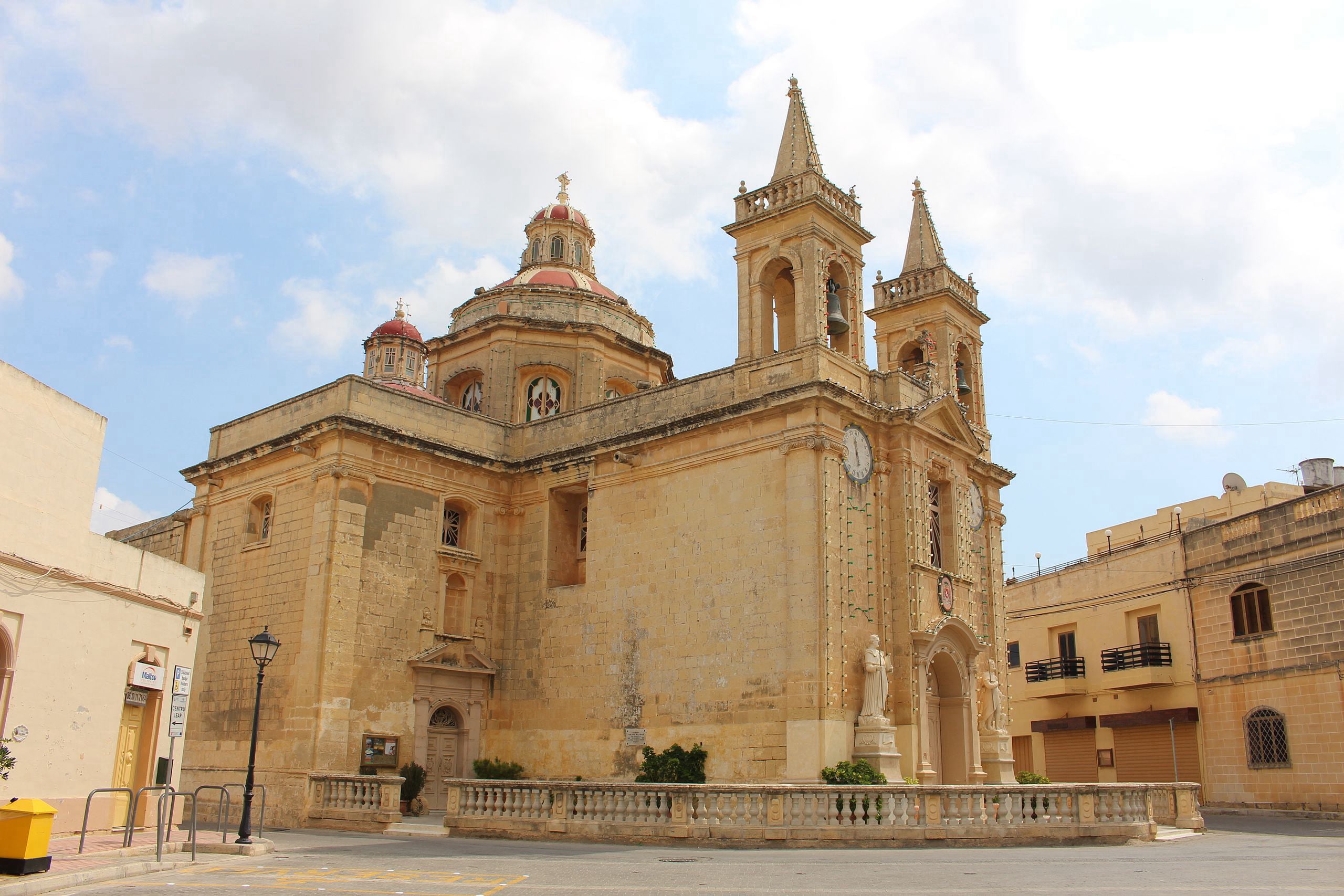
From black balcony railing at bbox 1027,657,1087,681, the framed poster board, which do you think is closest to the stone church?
the framed poster board

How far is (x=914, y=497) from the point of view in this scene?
74.1 feet

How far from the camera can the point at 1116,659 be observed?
105ft

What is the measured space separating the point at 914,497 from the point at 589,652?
7625 millimetres

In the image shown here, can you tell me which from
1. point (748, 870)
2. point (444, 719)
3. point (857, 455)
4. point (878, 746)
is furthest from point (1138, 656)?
point (748, 870)

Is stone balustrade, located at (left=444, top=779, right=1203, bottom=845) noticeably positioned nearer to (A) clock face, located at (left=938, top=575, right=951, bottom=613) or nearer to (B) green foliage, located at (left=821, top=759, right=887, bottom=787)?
(B) green foliage, located at (left=821, top=759, right=887, bottom=787)

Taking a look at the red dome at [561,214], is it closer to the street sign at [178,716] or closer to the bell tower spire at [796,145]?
the bell tower spire at [796,145]

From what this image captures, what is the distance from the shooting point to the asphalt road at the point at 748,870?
34.3 feet

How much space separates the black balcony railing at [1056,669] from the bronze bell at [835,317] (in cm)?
1610

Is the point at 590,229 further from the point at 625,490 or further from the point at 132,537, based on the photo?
the point at 132,537

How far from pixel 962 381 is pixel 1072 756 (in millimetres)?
13512

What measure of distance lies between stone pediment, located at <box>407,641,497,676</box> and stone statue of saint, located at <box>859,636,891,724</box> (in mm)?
9037

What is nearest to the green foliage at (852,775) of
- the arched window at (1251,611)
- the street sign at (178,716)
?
the street sign at (178,716)

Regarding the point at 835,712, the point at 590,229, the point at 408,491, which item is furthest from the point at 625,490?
the point at 590,229

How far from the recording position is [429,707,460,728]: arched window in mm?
24000
